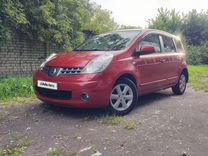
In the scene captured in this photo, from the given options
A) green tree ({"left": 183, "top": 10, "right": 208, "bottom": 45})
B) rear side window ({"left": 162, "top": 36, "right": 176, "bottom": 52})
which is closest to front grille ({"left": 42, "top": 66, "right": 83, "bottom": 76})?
rear side window ({"left": 162, "top": 36, "right": 176, "bottom": 52})

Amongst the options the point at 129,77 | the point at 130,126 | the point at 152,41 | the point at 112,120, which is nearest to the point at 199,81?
the point at 152,41

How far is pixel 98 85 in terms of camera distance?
4.62 meters

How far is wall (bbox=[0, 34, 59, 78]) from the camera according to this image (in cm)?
934

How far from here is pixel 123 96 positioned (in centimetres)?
511

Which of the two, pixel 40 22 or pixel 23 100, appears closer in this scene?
pixel 23 100

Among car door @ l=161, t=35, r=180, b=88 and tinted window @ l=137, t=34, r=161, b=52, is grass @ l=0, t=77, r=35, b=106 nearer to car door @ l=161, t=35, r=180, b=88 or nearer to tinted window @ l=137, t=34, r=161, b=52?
tinted window @ l=137, t=34, r=161, b=52

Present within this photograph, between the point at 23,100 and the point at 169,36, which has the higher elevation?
the point at 169,36

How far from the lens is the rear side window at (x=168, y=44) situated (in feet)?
22.2

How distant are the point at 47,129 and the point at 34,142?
0.55m

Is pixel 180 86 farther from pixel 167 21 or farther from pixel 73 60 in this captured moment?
pixel 167 21

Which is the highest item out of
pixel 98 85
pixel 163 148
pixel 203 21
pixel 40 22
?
pixel 203 21

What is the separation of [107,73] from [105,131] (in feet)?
3.42

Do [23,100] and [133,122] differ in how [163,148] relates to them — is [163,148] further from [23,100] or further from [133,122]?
[23,100]

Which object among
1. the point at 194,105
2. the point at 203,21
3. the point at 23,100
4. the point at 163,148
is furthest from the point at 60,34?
the point at 203,21
